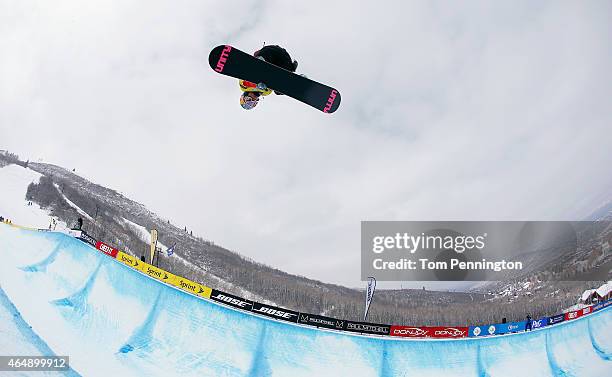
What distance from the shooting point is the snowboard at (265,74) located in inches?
302

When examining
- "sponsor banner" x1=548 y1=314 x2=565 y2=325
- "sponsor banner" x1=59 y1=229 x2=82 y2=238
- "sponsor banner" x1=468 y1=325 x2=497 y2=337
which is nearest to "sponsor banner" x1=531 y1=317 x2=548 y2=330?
"sponsor banner" x1=548 y1=314 x2=565 y2=325

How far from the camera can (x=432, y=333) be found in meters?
15.7

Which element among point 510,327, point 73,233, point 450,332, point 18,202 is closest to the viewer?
point 73,233

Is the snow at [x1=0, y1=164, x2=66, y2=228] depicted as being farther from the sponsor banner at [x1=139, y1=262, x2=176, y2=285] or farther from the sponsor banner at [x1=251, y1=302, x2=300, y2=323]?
the sponsor banner at [x1=251, y1=302, x2=300, y2=323]

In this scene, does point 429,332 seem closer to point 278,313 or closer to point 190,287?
point 278,313

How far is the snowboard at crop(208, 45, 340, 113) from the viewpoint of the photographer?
767cm

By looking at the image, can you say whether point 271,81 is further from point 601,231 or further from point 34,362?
point 601,231

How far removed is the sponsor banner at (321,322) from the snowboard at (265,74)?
27.8 feet

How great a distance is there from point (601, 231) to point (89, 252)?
157 metres

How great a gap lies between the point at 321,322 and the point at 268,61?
10.0 m

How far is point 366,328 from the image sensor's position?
1463cm

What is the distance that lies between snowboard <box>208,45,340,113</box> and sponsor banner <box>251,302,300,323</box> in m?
7.86

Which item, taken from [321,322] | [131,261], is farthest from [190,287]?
[321,322]

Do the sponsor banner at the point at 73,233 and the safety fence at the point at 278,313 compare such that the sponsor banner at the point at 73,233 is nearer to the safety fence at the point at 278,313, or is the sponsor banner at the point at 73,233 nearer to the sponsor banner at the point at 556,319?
the safety fence at the point at 278,313
